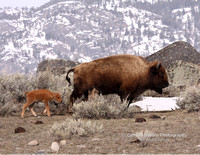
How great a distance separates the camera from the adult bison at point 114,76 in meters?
8.73

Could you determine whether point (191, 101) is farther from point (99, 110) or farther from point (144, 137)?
point (144, 137)

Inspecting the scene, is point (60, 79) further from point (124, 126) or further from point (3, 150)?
point (3, 150)

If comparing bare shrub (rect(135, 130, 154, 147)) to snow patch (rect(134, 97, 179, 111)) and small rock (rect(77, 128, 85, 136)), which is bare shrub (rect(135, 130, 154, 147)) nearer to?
small rock (rect(77, 128, 85, 136))

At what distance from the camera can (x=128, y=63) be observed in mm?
9008

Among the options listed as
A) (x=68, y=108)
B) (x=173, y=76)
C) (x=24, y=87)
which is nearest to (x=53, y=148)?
(x=68, y=108)

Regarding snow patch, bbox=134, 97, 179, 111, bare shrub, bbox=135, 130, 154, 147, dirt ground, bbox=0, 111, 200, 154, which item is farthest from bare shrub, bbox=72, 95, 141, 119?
snow patch, bbox=134, 97, 179, 111

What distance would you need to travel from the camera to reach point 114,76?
878cm

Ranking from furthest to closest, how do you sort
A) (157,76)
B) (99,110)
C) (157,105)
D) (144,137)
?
(157,105) → (157,76) → (99,110) → (144,137)

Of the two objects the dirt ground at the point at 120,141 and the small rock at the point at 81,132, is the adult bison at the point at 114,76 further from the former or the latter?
the small rock at the point at 81,132

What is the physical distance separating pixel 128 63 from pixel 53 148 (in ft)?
16.5

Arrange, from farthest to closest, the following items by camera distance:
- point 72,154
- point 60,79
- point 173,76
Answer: point 173,76 → point 60,79 → point 72,154

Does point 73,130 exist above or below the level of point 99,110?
above

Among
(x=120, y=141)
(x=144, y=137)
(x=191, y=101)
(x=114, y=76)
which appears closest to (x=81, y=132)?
(x=120, y=141)

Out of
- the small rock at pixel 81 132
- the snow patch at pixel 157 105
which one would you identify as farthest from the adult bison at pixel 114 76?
the small rock at pixel 81 132
